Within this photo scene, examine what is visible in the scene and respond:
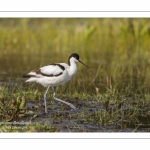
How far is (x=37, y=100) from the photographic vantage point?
266 inches

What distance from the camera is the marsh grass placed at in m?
6.04

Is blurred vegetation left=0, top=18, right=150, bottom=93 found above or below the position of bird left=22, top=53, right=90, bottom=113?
above

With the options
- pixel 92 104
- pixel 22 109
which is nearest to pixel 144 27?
pixel 92 104

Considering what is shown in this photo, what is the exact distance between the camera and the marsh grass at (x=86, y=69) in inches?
238

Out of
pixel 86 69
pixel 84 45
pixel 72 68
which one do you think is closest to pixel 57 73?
pixel 72 68

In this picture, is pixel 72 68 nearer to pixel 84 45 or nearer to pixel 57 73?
pixel 57 73

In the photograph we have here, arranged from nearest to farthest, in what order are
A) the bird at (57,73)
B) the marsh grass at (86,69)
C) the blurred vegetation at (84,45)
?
the marsh grass at (86,69), the bird at (57,73), the blurred vegetation at (84,45)

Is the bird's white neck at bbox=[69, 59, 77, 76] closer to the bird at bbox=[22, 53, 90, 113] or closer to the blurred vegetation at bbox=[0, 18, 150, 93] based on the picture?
the bird at bbox=[22, 53, 90, 113]

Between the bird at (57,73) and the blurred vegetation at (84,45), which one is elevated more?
the blurred vegetation at (84,45)

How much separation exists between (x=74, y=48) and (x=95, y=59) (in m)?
0.66

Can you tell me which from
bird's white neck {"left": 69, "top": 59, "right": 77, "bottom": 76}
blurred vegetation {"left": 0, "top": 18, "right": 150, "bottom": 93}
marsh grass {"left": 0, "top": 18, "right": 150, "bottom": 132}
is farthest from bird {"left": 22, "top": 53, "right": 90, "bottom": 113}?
blurred vegetation {"left": 0, "top": 18, "right": 150, "bottom": 93}

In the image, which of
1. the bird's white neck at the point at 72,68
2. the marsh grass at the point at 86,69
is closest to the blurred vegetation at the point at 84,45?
the marsh grass at the point at 86,69

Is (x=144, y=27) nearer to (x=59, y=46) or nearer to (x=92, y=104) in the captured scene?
(x=59, y=46)

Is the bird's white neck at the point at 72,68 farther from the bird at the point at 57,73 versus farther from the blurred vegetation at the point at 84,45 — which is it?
the blurred vegetation at the point at 84,45
